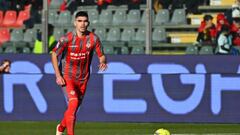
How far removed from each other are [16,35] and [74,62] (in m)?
8.05

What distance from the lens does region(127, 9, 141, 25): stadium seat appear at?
16.3 m

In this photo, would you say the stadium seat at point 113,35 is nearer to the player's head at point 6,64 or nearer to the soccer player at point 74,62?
the player's head at point 6,64

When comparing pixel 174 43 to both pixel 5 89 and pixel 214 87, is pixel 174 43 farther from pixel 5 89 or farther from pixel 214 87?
pixel 5 89

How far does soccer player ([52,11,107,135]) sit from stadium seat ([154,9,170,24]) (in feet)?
24.0

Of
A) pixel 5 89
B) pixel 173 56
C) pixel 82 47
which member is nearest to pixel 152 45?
pixel 173 56

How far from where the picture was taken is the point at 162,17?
1664 centimetres

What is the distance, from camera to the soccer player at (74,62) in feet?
29.1

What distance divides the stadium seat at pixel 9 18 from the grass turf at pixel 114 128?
403 centimetres

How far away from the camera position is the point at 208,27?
16.2m

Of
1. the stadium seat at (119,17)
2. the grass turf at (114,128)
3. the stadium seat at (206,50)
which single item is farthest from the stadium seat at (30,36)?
the stadium seat at (206,50)

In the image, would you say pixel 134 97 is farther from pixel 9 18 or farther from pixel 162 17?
pixel 9 18

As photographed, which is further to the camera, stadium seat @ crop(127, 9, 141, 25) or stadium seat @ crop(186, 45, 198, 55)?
stadium seat @ crop(127, 9, 141, 25)

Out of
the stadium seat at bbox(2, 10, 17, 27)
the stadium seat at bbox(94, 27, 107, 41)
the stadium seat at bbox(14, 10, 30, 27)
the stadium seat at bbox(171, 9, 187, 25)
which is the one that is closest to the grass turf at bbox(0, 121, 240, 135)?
the stadium seat at bbox(94, 27, 107, 41)

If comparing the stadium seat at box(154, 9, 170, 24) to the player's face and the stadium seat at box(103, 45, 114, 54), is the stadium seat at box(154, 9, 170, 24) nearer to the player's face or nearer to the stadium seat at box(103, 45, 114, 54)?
the stadium seat at box(103, 45, 114, 54)
